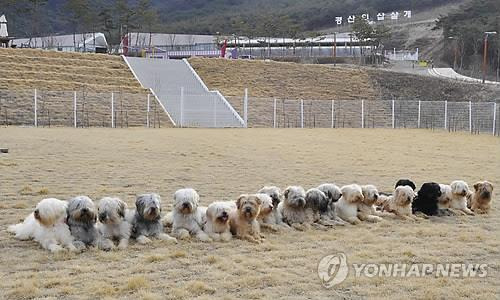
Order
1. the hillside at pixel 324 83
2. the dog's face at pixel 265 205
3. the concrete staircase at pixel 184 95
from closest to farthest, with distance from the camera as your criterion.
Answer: the dog's face at pixel 265 205, the concrete staircase at pixel 184 95, the hillside at pixel 324 83

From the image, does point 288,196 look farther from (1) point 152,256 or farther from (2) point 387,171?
(2) point 387,171

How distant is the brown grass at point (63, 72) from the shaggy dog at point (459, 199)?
25006 millimetres

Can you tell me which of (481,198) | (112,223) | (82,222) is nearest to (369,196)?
(481,198)

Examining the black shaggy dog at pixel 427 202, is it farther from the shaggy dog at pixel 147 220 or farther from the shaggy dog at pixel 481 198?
the shaggy dog at pixel 147 220

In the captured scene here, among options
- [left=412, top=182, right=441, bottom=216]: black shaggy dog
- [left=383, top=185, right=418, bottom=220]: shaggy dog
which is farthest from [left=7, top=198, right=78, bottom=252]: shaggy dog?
[left=412, top=182, right=441, bottom=216]: black shaggy dog

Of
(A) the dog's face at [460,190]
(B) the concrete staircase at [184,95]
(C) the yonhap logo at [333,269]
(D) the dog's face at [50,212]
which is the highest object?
(B) the concrete staircase at [184,95]

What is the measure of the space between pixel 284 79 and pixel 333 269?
34.4m

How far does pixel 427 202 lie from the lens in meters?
7.97

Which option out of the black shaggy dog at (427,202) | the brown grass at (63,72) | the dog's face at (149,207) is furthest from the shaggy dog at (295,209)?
the brown grass at (63,72)

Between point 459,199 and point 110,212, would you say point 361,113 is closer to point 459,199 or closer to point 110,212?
point 459,199

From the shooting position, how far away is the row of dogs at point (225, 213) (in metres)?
6.02

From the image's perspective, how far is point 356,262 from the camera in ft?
18.7

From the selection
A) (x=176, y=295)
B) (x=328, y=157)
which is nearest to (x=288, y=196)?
→ (x=176, y=295)

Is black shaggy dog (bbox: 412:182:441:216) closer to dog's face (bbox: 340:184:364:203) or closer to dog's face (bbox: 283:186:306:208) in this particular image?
dog's face (bbox: 340:184:364:203)
